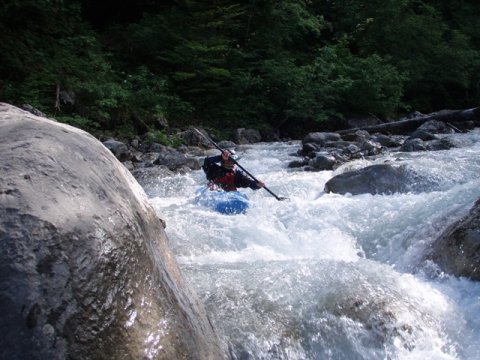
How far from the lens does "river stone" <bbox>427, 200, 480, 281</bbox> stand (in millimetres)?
3348

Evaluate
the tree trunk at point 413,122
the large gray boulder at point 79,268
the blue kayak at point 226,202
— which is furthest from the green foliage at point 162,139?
the large gray boulder at point 79,268

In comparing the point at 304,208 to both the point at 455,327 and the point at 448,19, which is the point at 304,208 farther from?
the point at 448,19

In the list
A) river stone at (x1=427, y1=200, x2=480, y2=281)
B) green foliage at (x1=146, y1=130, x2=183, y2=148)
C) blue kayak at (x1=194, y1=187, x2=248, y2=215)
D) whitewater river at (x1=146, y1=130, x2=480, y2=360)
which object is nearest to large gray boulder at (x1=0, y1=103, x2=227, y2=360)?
whitewater river at (x1=146, y1=130, x2=480, y2=360)

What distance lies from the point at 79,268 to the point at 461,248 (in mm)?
2891

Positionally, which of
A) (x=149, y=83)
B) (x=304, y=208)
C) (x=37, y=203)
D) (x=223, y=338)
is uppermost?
(x=37, y=203)

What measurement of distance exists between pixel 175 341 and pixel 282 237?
10.0 ft

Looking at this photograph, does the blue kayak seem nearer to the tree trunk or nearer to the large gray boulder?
the large gray boulder

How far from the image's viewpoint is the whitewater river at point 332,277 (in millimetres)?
2559

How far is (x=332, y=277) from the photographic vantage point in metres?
3.13

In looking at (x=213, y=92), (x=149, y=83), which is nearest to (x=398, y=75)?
(x=213, y=92)

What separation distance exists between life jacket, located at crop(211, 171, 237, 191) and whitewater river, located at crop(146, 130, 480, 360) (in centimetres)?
48

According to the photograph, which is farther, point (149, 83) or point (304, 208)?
point (149, 83)

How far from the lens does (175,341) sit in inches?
67.4

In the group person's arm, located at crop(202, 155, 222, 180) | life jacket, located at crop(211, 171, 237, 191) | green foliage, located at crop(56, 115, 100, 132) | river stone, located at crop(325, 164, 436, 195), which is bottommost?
green foliage, located at crop(56, 115, 100, 132)
